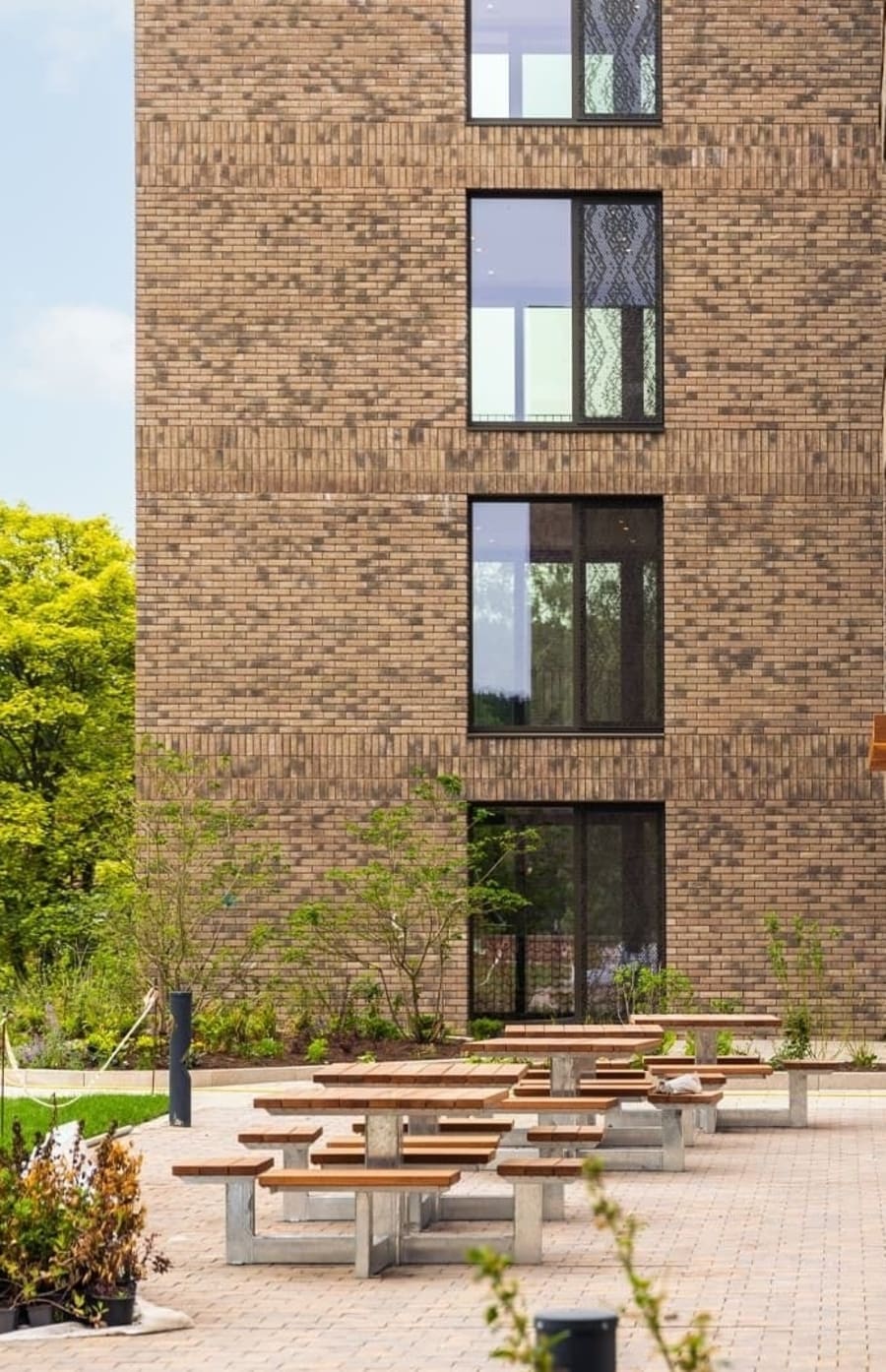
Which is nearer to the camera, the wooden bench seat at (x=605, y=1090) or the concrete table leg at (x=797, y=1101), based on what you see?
the wooden bench seat at (x=605, y=1090)

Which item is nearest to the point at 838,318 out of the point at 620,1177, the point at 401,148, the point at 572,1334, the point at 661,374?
the point at 661,374

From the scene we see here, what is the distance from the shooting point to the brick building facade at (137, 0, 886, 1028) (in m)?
26.5

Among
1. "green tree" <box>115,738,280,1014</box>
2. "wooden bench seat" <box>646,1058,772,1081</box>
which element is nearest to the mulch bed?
"green tree" <box>115,738,280,1014</box>

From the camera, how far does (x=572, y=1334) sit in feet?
17.7

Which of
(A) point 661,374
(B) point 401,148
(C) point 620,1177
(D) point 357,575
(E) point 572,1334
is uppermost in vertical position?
(B) point 401,148

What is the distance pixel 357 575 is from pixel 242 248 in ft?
12.8

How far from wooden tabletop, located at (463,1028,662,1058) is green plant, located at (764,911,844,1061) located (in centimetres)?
873

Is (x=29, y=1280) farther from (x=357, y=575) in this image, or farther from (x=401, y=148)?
(x=401, y=148)

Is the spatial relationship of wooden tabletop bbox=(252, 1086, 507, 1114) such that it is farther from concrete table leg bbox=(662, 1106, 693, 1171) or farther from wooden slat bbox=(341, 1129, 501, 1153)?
concrete table leg bbox=(662, 1106, 693, 1171)

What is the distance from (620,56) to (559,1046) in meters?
15.2

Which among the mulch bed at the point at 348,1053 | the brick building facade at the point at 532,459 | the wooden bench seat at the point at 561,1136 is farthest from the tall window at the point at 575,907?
the wooden bench seat at the point at 561,1136

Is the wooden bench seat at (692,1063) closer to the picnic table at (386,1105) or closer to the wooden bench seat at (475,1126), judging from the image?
the wooden bench seat at (475,1126)

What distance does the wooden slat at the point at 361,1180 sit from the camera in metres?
11.1

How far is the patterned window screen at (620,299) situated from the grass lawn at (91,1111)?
10.4 meters
